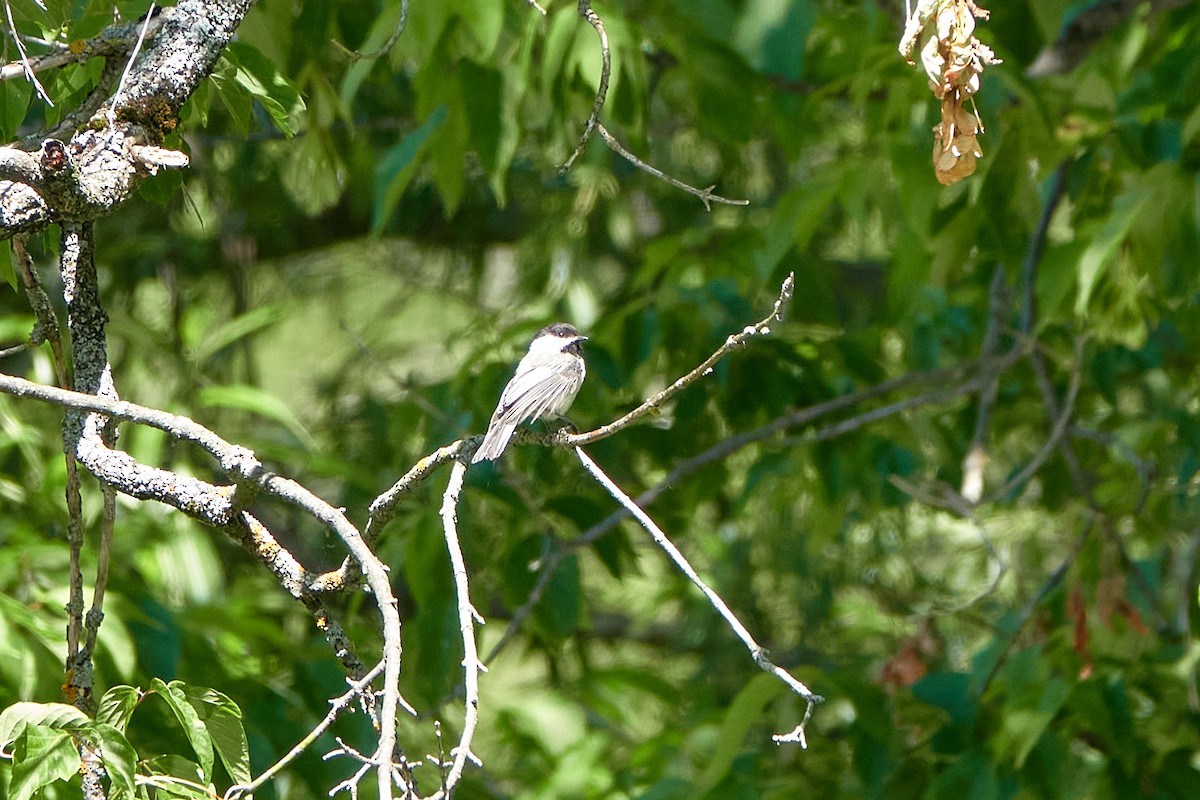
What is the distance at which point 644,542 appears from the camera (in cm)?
703

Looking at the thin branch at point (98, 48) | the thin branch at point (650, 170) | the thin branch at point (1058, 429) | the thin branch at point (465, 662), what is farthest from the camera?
the thin branch at point (1058, 429)

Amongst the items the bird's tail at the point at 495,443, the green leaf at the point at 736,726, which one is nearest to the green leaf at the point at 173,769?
the bird's tail at the point at 495,443

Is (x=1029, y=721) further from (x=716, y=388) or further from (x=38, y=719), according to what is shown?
(x=38, y=719)

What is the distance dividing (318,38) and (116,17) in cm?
112

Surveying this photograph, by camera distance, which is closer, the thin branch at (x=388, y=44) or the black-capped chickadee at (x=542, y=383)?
the thin branch at (x=388, y=44)

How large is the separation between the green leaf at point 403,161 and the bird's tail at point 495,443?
2.65 feet

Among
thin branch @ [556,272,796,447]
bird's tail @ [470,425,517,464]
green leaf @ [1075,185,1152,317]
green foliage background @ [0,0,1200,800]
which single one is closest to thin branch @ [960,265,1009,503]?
green foliage background @ [0,0,1200,800]

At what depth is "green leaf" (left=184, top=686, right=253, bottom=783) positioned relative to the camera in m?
1.84

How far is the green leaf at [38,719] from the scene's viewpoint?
1.78m

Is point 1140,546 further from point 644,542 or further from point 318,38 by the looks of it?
point 318,38

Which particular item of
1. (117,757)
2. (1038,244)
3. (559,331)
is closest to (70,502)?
(117,757)

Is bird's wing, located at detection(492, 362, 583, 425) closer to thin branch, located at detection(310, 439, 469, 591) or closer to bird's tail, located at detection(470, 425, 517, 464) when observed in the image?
bird's tail, located at detection(470, 425, 517, 464)

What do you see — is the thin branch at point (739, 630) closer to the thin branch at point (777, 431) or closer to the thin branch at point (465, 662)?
the thin branch at point (465, 662)

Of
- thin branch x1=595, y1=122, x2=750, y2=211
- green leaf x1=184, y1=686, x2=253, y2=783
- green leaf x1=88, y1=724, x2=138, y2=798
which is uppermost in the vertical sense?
thin branch x1=595, y1=122, x2=750, y2=211
